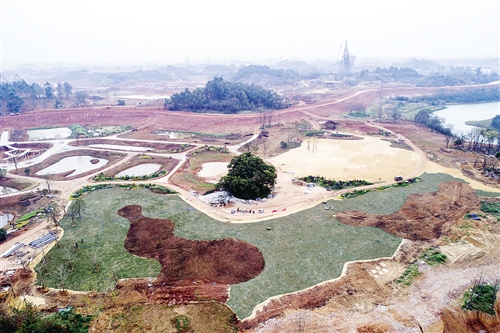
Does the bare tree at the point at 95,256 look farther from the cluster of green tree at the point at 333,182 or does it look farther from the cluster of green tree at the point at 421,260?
the cluster of green tree at the point at 333,182

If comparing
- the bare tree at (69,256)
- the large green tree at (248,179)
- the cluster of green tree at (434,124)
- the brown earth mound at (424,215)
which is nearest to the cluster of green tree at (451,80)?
the cluster of green tree at (434,124)

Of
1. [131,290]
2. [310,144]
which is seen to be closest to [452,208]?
[310,144]

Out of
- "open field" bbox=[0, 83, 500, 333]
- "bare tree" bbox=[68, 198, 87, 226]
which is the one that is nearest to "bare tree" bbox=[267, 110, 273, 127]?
"open field" bbox=[0, 83, 500, 333]

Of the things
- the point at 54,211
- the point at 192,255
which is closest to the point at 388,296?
the point at 192,255

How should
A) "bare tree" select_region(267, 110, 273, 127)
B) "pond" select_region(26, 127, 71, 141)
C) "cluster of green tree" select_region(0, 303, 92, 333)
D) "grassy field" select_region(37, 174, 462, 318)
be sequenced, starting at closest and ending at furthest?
"cluster of green tree" select_region(0, 303, 92, 333), "grassy field" select_region(37, 174, 462, 318), "pond" select_region(26, 127, 71, 141), "bare tree" select_region(267, 110, 273, 127)

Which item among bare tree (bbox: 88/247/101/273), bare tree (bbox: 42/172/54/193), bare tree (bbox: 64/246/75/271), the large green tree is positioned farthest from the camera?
bare tree (bbox: 42/172/54/193)

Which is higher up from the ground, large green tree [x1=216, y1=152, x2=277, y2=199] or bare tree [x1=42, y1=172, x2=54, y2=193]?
large green tree [x1=216, y1=152, x2=277, y2=199]

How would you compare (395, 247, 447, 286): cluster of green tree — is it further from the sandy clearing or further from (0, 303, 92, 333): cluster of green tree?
(0, 303, 92, 333): cluster of green tree

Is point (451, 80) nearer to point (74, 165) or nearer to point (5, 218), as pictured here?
point (74, 165)
